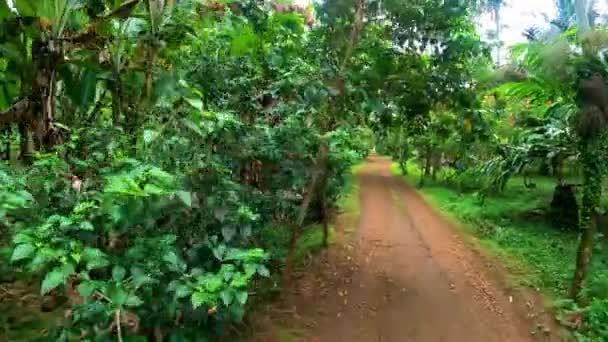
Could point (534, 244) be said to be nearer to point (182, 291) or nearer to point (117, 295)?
point (182, 291)

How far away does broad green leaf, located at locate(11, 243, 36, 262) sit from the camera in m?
2.47

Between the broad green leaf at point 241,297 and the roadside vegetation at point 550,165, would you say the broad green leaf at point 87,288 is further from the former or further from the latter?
the roadside vegetation at point 550,165

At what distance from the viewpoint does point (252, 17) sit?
6.76 metres

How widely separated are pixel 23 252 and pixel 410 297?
603 centimetres

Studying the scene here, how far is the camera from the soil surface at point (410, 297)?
6.65 m

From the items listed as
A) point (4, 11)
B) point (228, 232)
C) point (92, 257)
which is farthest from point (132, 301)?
point (4, 11)

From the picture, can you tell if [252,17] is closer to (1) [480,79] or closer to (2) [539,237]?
(1) [480,79]

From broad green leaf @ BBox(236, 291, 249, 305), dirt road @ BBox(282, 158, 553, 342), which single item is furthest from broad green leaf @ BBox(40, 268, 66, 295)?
dirt road @ BBox(282, 158, 553, 342)

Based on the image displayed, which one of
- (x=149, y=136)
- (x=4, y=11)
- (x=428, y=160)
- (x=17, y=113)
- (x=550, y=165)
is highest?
(x=4, y=11)

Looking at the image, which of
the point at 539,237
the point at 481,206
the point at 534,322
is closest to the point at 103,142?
the point at 534,322

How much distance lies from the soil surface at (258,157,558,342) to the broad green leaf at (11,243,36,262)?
412cm


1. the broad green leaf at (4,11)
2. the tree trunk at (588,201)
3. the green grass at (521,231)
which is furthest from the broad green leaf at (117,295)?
the green grass at (521,231)

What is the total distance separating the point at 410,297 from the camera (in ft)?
24.9

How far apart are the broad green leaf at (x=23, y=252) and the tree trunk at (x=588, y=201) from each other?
245 inches
